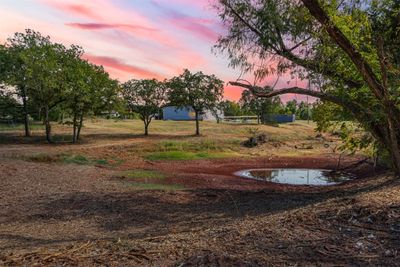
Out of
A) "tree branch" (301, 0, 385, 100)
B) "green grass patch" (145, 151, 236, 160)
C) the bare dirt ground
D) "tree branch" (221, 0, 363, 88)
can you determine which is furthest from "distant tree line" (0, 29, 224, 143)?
"tree branch" (301, 0, 385, 100)

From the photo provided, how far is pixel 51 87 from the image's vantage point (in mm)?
35500

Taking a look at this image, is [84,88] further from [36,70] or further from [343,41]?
[343,41]

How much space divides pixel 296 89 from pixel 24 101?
119 feet

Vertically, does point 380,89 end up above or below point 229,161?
above

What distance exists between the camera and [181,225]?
31.0ft

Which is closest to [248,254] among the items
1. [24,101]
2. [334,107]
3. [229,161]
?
[334,107]

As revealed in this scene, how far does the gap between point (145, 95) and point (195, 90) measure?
595 centimetres

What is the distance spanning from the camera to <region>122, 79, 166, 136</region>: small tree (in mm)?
47000

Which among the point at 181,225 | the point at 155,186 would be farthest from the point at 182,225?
the point at 155,186

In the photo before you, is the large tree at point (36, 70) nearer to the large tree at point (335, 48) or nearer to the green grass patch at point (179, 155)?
the green grass patch at point (179, 155)

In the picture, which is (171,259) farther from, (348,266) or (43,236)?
(43,236)

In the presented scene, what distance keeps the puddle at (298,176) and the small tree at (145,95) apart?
23.3 m

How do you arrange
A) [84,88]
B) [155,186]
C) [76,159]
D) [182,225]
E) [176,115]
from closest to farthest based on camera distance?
[182,225] → [155,186] → [76,159] → [84,88] → [176,115]

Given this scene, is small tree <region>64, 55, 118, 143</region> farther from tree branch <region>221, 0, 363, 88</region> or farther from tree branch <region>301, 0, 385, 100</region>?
tree branch <region>301, 0, 385, 100</region>
